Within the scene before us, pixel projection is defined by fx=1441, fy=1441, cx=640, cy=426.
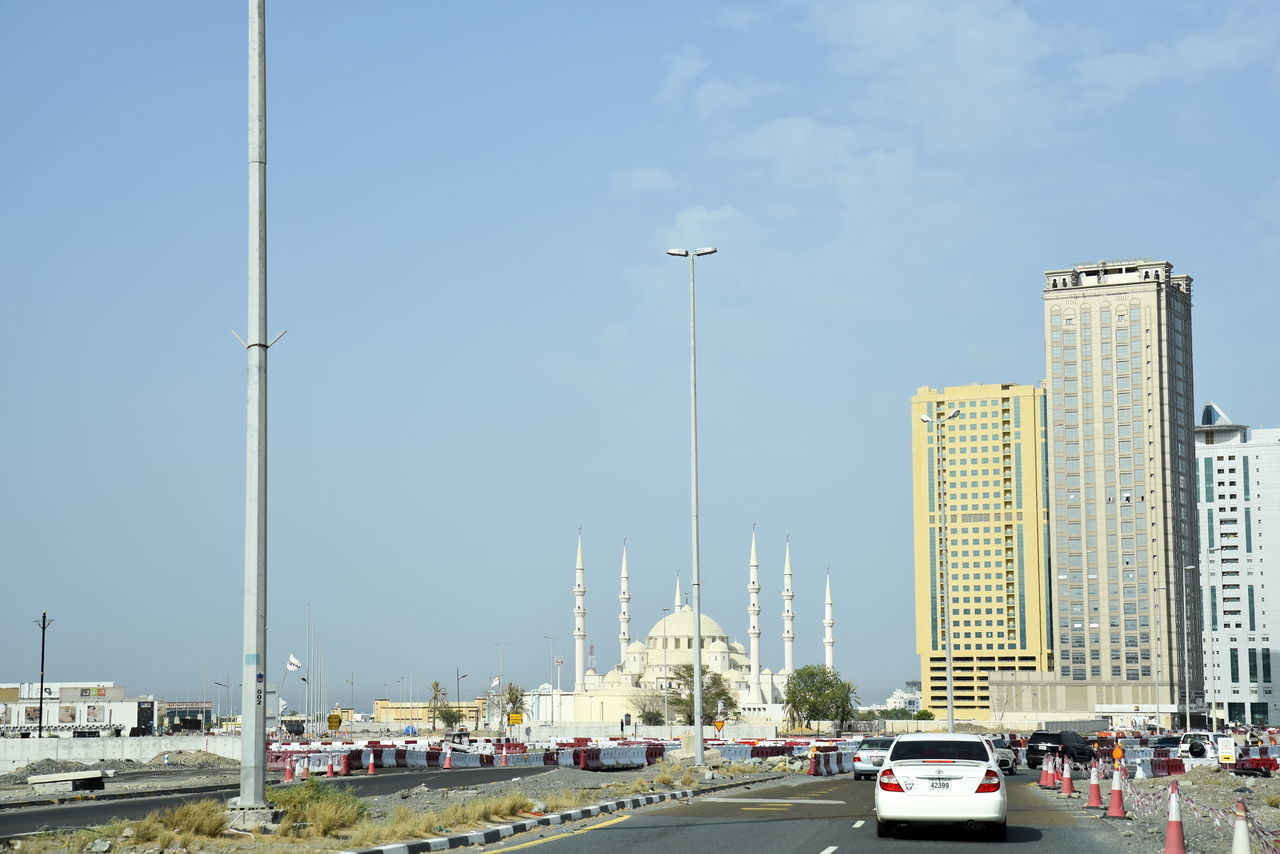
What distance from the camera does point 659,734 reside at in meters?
119

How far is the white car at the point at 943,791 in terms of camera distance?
18.5 meters

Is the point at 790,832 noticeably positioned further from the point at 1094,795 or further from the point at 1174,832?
the point at 1094,795

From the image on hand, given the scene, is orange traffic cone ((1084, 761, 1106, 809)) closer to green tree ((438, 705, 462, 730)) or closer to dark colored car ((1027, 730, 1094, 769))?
dark colored car ((1027, 730, 1094, 769))

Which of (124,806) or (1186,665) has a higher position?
(124,806)

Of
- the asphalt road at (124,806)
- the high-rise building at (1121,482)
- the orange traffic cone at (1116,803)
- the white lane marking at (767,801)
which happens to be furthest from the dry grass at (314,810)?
the high-rise building at (1121,482)

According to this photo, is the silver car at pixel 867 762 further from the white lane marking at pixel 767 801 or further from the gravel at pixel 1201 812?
the white lane marking at pixel 767 801

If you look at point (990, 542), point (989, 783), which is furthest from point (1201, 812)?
point (990, 542)

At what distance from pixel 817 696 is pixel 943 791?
137 m

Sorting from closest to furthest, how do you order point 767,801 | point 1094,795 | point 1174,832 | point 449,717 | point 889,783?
point 1174,832
point 889,783
point 1094,795
point 767,801
point 449,717

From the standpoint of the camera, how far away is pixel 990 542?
641 ft

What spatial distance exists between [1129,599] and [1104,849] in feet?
562

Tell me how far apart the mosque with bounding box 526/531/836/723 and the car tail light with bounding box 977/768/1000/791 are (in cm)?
15085

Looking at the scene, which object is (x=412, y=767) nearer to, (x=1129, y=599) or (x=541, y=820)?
(x=541, y=820)

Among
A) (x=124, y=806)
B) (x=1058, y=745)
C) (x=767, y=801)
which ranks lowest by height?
(x=1058, y=745)
